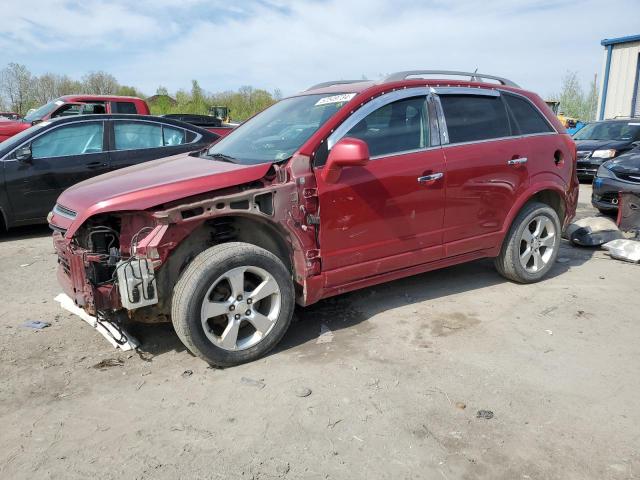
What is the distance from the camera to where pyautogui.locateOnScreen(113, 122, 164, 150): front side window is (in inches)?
298

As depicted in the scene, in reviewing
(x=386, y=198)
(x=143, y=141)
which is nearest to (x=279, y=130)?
(x=386, y=198)

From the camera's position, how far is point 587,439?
2760mm

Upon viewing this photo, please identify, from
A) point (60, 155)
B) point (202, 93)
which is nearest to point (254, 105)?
point (202, 93)

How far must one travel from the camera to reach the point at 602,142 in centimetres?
1239

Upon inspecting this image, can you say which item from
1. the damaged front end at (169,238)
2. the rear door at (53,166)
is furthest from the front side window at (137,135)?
the damaged front end at (169,238)

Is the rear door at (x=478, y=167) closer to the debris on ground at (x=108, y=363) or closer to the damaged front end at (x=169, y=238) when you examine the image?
the damaged front end at (x=169, y=238)

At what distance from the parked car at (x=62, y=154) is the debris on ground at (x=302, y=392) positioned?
528cm

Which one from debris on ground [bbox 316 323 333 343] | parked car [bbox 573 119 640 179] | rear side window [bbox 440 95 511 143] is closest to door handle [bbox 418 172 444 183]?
rear side window [bbox 440 95 511 143]

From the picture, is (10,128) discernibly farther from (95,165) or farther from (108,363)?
(108,363)

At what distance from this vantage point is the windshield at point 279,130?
3.92 m

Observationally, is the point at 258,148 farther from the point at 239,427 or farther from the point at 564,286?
the point at 564,286

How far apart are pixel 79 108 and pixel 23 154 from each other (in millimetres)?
4856

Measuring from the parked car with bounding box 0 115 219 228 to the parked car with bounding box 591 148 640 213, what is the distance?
6.32 metres

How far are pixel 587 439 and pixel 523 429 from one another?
1.03ft
